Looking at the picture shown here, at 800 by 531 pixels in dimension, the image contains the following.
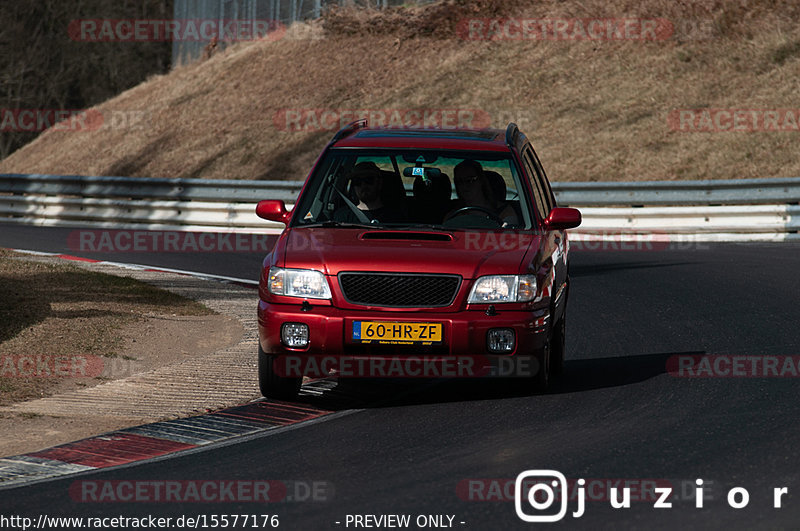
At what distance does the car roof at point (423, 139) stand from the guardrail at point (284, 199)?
1191 centimetres

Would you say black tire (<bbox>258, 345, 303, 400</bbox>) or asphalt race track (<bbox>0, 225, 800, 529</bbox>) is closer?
asphalt race track (<bbox>0, 225, 800, 529</bbox>)

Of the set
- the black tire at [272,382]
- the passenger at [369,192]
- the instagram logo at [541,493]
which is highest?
the passenger at [369,192]

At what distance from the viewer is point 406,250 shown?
810 cm

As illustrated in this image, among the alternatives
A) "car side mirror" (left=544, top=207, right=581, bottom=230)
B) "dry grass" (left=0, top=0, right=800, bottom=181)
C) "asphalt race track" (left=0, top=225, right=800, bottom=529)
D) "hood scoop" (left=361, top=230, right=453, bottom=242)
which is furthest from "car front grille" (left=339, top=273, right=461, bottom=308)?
"dry grass" (left=0, top=0, right=800, bottom=181)

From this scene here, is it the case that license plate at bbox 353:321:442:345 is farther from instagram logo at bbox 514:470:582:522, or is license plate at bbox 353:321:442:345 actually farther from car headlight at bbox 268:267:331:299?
instagram logo at bbox 514:470:582:522

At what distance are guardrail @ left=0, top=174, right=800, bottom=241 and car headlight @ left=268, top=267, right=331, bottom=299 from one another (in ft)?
46.0

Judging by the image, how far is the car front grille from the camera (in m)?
7.90

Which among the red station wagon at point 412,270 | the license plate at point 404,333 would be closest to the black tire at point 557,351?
the red station wagon at point 412,270

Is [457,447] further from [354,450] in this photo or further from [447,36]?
[447,36]

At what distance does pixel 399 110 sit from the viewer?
106 ft

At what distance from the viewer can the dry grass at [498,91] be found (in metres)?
26.9

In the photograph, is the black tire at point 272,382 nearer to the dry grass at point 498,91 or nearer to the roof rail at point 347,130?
the roof rail at point 347,130

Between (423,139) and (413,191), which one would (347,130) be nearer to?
(423,139)

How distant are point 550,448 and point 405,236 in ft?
6.97
